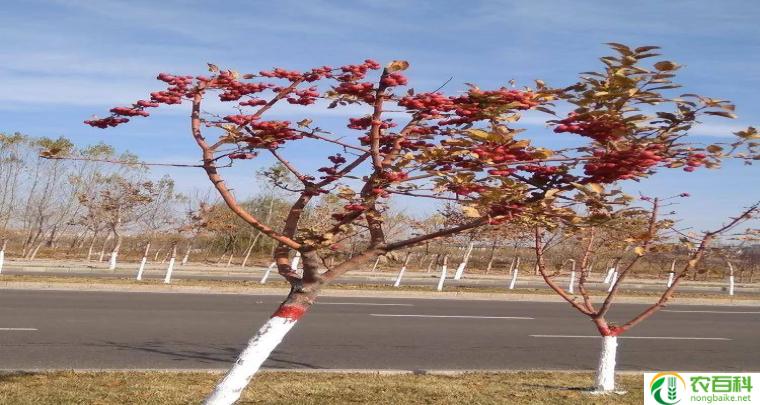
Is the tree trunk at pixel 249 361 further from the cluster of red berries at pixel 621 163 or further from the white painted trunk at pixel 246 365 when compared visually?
the cluster of red berries at pixel 621 163

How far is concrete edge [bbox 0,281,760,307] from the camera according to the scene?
60.8 ft

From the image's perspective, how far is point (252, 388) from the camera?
→ 6578 millimetres

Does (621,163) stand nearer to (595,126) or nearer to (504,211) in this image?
(595,126)

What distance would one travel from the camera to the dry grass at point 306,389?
6051 mm

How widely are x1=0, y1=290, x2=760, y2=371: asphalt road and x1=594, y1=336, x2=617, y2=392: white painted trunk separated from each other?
2669 mm

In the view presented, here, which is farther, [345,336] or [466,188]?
[345,336]

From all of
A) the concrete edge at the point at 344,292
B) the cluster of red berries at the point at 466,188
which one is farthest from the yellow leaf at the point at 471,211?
the concrete edge at the point at 344,292

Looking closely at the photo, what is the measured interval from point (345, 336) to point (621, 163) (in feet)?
27.6

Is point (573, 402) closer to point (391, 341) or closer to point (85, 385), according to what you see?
point (85, 385)

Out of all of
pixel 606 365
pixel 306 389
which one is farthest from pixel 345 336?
pixel 606 365

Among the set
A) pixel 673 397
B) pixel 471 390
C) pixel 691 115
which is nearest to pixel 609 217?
pixel 691 115

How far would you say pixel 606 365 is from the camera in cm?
671

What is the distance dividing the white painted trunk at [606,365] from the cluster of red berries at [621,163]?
323 cm

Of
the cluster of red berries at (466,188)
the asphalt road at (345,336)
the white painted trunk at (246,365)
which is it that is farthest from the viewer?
the asphalt road at (345,336)
